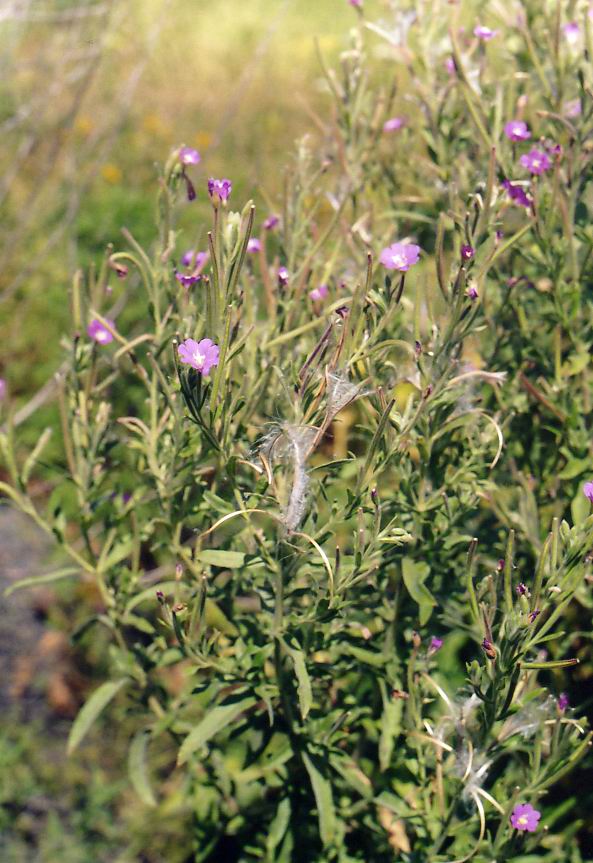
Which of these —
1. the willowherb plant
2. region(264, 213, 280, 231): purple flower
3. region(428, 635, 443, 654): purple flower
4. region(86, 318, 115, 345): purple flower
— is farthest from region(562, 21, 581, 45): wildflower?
region(428, 635, 443, 654): purple flower

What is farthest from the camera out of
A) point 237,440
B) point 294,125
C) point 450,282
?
point 294,125

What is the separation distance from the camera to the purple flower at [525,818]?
161 centimetres

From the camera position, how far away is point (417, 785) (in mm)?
1872

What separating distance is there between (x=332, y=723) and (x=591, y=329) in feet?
3.27

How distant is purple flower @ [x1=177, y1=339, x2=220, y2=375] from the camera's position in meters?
1.35

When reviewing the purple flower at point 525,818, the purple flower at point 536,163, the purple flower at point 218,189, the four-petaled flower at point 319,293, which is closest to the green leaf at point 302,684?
the purple flower at point 525,818

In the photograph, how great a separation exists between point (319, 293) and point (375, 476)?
486mm

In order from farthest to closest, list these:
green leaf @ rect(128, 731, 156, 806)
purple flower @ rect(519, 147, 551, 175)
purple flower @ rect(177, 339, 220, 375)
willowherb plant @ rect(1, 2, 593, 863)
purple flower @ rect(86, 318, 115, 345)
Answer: green leaf @ rect(128, 731, 156, 806)
purple flower @ rect(86, 318, 115, 345)
purple flower @ rect(519, 147, 551, 175)
willowherb plant @ rect(1, 2, 593, 863)
purple flower @ rect(177, 339, 220, 375)

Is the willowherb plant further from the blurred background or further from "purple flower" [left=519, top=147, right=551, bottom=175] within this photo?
the blurred background

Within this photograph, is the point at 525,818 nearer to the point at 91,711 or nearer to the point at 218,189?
the point at 91,711

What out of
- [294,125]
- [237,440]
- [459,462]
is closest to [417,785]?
[459,462]

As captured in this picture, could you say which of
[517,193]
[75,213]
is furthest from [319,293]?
[75,213]

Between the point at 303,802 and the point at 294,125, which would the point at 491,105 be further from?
the point at 294,125

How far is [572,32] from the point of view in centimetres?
210
